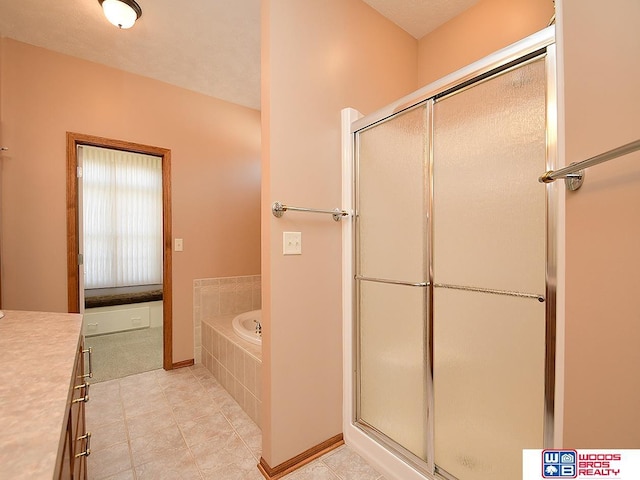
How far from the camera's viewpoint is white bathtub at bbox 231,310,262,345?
2266 millimetres

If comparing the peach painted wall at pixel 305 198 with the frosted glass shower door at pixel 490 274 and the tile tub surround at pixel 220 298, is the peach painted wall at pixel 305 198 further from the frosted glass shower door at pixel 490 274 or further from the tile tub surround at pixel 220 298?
the tile tub surround at pixel 220 298

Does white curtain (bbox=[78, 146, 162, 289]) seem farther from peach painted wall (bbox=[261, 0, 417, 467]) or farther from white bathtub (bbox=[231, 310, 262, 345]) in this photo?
peach painted wall (bbox=[261, 0, 417, 467])

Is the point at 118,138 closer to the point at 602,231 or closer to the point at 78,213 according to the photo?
the point at 78,213

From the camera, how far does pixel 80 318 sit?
126 centimetres

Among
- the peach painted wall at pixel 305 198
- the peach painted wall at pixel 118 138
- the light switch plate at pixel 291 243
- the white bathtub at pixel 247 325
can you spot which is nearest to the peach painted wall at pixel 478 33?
the peach painted wall at pixel 305 198

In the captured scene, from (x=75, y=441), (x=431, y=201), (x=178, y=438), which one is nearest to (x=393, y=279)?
(x=431, y=201)

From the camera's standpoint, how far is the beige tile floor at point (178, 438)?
1489 mm

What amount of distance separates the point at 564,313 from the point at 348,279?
1.08m

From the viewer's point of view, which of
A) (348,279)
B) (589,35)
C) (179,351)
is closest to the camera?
(589,35)

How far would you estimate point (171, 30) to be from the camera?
2062 millimetres

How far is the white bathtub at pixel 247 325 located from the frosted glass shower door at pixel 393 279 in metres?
0.94

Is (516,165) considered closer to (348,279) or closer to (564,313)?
(564,313)

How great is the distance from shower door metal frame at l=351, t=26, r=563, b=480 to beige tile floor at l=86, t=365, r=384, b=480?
0.31m

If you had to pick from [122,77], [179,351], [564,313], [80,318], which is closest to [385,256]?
[564,313]
